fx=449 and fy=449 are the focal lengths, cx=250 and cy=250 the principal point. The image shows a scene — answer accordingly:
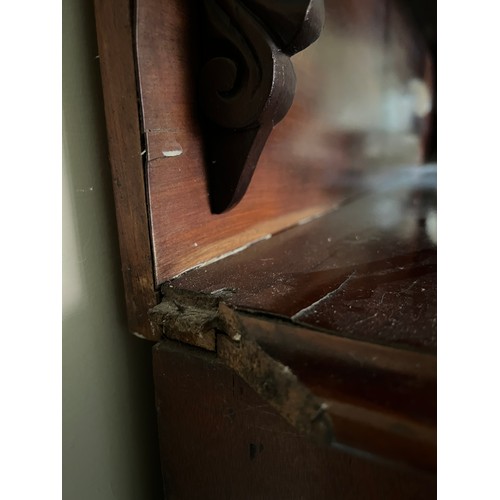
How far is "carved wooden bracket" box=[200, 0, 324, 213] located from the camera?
38 cm

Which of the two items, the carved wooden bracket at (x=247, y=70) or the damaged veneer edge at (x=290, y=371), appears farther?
the carved wooden bracket at (x=247, y=70)

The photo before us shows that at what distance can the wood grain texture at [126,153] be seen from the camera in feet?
1.17

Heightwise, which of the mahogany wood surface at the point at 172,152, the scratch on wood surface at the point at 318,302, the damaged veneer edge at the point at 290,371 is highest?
the mahogany wood surface at the point at 172,152

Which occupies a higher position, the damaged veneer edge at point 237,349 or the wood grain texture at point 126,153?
the wood grain texture at point 126,153

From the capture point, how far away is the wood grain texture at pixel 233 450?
1.03 ft

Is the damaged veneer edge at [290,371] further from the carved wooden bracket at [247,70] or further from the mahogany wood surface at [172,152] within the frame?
the carved wooden bracket at [247,70]

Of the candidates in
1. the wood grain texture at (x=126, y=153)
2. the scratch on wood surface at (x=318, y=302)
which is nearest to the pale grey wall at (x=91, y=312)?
the wood grain texture at (x=126, y=153)

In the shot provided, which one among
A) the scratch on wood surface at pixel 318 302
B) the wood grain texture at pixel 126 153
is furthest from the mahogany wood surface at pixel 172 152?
A: the scratch on wood surface at pixel 318 302

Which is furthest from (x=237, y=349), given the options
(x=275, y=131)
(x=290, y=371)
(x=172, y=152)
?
(x=275, y=131)

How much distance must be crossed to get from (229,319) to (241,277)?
70 millimetres

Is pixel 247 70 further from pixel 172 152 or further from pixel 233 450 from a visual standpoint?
pixel 233 450

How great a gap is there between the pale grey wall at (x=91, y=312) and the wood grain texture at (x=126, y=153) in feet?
0.09
